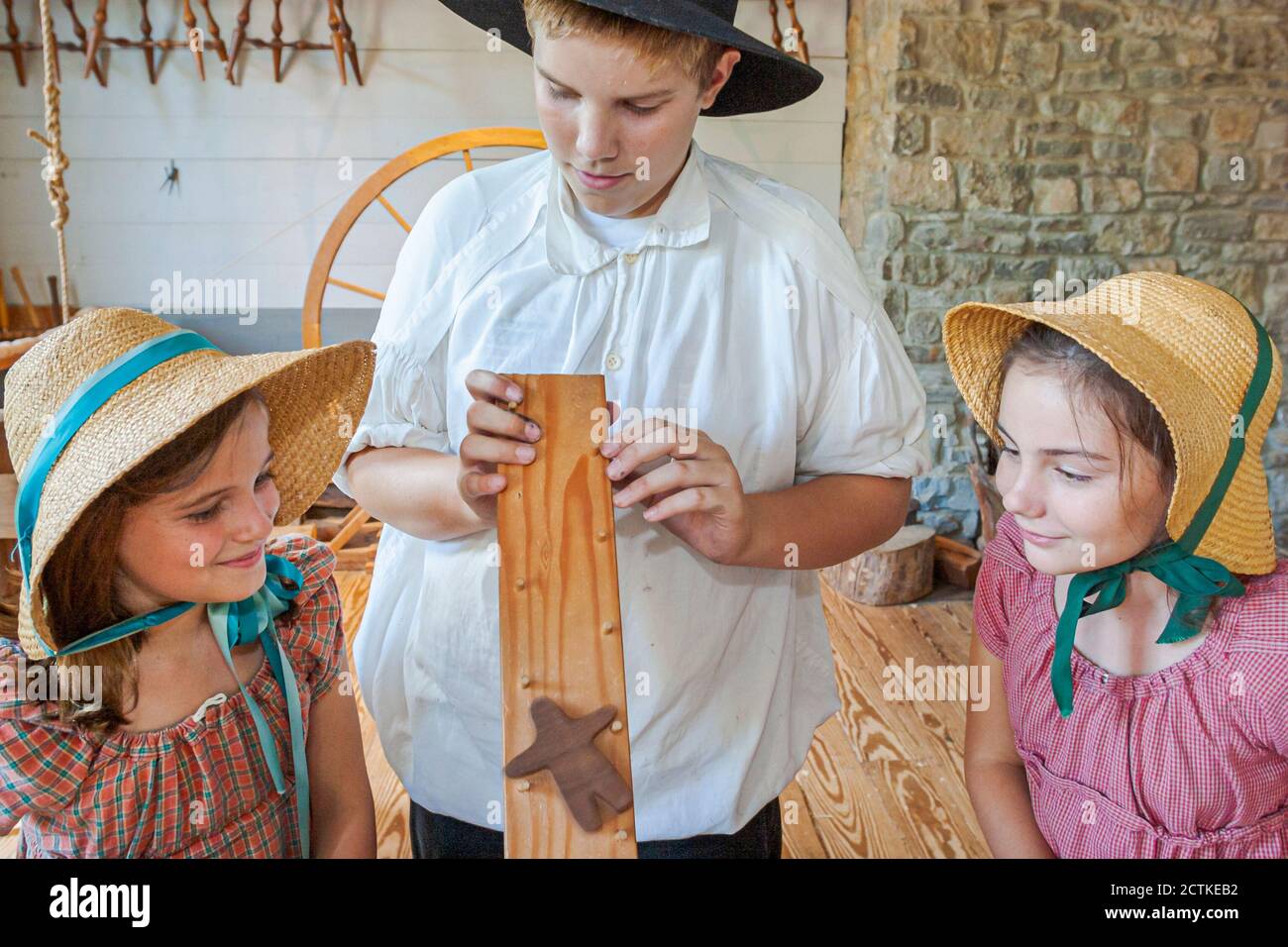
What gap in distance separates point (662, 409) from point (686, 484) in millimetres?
147

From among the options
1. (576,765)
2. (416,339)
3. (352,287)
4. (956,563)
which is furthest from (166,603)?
(956,563)

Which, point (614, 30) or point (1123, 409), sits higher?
point (614, 30)

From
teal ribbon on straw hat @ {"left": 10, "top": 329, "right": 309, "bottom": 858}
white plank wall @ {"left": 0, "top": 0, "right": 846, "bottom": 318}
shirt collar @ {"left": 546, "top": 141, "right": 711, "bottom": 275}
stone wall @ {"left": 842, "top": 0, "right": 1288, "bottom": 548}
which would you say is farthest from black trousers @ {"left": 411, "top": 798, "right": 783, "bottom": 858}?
white plank wall @ {"left": 0, "top": 0, "right": 846, "bottom": 318}

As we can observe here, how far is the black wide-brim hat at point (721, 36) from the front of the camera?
0.79 meters

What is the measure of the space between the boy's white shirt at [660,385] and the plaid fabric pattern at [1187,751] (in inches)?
10.7

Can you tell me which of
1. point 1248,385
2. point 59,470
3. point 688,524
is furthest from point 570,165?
point 1248,385

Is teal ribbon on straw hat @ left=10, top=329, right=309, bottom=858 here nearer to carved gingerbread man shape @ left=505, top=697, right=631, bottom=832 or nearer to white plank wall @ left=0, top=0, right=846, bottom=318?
carved gingerbread man shape @ left=505, top=697, right=631, bottom=832

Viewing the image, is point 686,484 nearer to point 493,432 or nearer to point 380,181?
point 493,432

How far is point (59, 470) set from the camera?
0.80 m

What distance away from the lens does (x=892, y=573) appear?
3250 mm
